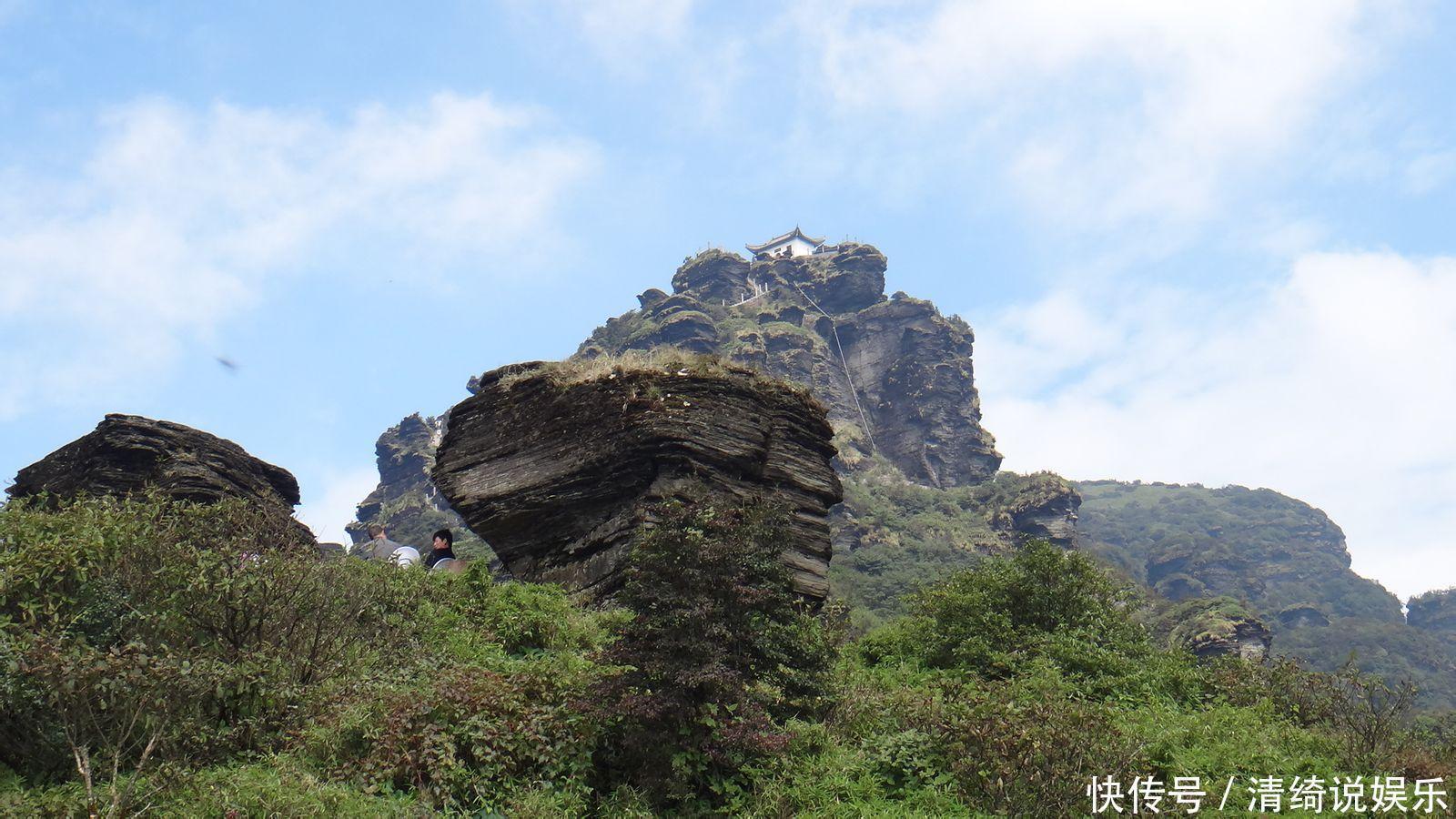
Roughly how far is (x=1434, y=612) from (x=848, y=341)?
104181 mm

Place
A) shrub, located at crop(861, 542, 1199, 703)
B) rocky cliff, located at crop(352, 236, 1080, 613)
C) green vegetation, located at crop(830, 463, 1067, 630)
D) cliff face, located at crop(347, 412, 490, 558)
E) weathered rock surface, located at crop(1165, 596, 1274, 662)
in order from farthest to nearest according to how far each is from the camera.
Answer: cliff face, located at crop(347, 412, 490, 558) → rocky cliff, located at crop(352, 236, 1080, 613) → green vegetation, located at crop(830, 463, 1067, 630) → weathered rock surface, located at crop(1165, 596, 1274, 662) → shrub, located at crop(861, 542, 1199, 703)

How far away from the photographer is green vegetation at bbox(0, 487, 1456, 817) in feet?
23.6

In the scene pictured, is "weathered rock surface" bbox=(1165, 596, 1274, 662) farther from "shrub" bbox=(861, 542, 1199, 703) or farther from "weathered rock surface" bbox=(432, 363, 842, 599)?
"weathered rock surface" bbox=(432, 363, 842, 599)

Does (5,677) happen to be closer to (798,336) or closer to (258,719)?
(258,719)

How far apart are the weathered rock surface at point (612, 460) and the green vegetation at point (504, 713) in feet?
16.3

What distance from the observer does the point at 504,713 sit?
855cm

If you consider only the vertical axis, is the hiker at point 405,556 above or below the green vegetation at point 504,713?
above

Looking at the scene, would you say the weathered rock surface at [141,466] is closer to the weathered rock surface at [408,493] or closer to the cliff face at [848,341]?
the weathered rock surface at [408,493]

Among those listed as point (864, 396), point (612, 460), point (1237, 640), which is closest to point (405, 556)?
point (612, 460)

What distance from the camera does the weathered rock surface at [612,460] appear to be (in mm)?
15703

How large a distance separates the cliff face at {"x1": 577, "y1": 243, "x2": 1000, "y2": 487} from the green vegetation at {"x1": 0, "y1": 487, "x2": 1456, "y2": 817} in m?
97.7

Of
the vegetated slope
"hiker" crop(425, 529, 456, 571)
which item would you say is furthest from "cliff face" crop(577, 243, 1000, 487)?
"hiker" crop(425, 529, 456, 571)

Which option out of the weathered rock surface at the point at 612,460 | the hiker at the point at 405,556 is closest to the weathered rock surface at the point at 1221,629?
the weathered rock surface at the point at 612,460

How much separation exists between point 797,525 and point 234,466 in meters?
11.4
